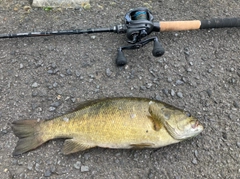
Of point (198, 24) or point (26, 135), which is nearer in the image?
point (26, 135)

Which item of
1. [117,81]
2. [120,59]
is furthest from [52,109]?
[120,59]

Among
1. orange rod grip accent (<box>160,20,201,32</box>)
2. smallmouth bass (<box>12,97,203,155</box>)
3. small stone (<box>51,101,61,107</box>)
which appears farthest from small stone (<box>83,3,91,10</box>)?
smallmouth bass (<box>12,97,203,155</box>)

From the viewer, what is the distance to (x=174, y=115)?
252 cm

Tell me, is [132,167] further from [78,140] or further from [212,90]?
[212,90]

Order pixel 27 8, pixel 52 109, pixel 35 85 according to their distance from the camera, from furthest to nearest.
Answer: pixel 27 8 < pixel 35 85 < pixel 52 109

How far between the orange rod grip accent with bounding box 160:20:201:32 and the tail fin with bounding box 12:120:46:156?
5.85 feet

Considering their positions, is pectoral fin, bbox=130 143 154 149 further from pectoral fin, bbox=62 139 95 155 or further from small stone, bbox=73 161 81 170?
small stone, bbox=73 161 81 170

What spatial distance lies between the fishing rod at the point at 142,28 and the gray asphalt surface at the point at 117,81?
0.20 metres

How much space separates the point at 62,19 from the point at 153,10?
1224 mm

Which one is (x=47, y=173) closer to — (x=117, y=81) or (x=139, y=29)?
(x=117, y=81)

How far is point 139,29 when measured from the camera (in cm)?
286

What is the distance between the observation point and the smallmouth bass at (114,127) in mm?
2445

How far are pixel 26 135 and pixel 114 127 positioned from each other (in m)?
0.86

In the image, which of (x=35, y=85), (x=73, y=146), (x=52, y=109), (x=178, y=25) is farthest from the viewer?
(x=178, y=25)
